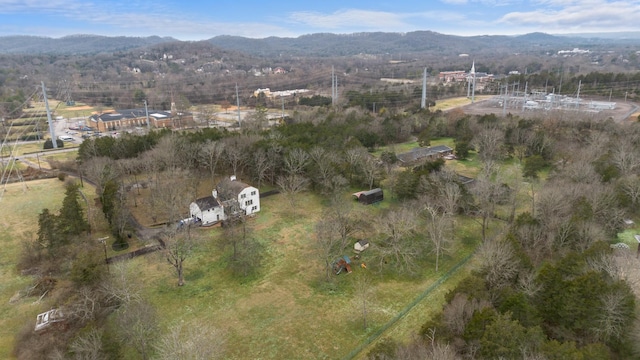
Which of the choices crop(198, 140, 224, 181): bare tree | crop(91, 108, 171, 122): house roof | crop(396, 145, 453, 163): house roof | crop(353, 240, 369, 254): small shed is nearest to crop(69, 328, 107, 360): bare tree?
crop(353, 240, 369, 254): small shed

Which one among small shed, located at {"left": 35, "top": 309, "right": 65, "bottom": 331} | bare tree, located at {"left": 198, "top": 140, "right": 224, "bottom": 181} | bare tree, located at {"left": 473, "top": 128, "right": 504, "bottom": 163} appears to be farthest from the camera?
bare tree, located at {"left": 473, "top": 128, "right": 504, "bottom": 163}

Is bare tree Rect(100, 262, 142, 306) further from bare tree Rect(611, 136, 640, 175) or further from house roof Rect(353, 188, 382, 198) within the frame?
bare tree Rect(611, 136, 640, 175)

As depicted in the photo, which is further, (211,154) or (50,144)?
(50,144)

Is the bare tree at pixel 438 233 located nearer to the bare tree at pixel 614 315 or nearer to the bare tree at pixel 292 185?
the bare tree at pixel 614 315

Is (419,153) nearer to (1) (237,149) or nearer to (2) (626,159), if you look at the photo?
(2) (626,159)

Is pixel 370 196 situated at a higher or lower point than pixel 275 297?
higher

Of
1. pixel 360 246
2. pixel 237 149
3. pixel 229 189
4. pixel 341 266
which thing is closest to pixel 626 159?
pixel 360 246

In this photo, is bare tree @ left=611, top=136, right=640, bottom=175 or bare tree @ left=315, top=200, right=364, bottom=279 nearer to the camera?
bare tree @ left=315, top=200, right=364, bottom=279
